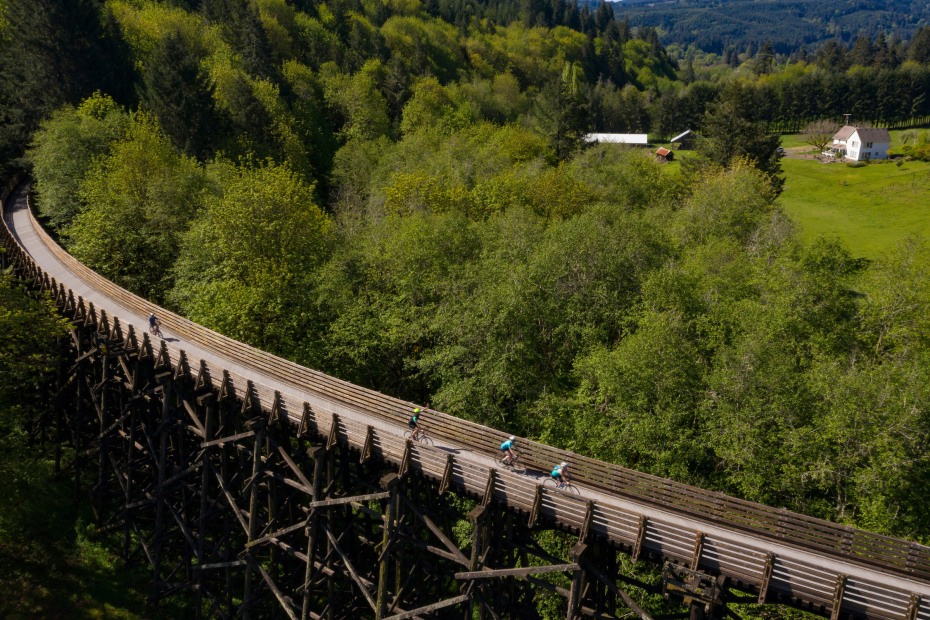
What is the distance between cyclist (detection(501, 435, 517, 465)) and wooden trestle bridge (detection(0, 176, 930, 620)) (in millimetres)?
543

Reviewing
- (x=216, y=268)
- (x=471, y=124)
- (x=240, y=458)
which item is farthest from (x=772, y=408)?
(x=471, y=124)

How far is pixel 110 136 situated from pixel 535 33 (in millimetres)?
115372

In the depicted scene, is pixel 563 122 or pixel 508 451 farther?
pixel 563 122

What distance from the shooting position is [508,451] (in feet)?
49.4

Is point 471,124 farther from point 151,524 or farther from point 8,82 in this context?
point 151,524

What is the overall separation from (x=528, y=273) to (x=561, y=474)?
12247mm

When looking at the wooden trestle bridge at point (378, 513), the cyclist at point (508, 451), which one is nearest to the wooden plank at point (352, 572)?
the wooden trestle bridge at point (378, 513)

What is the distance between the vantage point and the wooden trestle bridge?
12.7 metres

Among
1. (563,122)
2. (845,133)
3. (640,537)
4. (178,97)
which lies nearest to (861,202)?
(563,122)

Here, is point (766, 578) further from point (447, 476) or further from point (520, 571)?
point (447, 476)

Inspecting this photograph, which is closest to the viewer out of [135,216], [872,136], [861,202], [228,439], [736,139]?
[228,439]

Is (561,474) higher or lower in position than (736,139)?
higher

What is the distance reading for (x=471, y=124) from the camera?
6378 cm

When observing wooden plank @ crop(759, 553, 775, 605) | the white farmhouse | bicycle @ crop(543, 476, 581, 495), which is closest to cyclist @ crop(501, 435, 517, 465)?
bicycle @ crop(543, 476, 581, 495)
